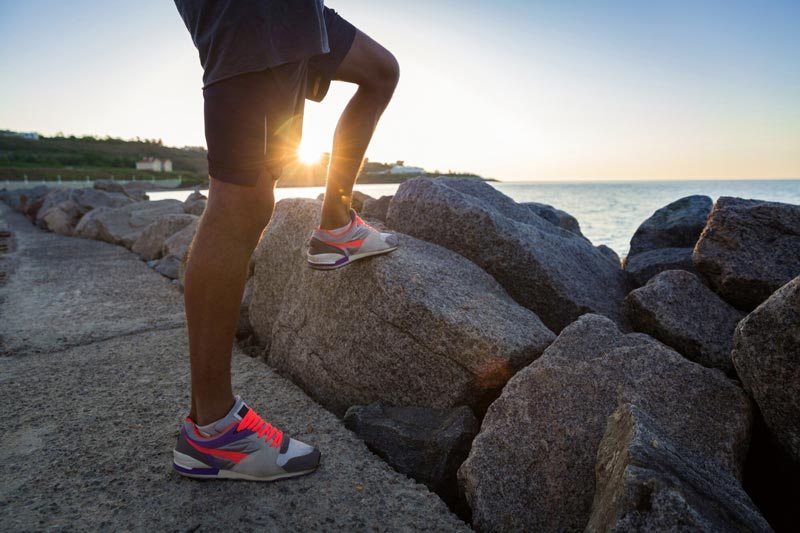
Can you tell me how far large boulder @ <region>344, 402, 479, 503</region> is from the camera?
7.09ft

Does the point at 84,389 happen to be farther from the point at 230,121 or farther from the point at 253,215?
the point at 230,121

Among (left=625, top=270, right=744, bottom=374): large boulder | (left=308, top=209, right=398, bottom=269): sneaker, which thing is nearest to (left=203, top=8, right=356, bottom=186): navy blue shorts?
(left=308, top=209, right=398, bottom=269): sneaker

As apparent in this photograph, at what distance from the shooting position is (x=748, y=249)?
2.88 meters

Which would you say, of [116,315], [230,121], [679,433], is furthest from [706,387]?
[116,315]

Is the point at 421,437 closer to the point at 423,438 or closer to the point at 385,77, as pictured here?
the point at 423,438

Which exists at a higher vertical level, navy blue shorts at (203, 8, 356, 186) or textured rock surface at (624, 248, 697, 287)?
Result: navy blue shorts at (203, 8, 356, 186)

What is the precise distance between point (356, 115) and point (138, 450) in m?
1.84

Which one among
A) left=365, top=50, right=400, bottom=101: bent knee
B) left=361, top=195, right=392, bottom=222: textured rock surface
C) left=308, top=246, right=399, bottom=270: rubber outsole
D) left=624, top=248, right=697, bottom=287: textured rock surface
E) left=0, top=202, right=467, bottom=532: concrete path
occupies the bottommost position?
left=0, top=202, right=467, bottom=532: concrete path

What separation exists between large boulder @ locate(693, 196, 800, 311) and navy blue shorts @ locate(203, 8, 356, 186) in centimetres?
255

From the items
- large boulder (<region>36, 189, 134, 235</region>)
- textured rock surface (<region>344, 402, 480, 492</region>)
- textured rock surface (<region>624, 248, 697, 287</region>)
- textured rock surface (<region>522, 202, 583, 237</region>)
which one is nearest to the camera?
textured rock surface (<region>344, 402, 480, 492</region>)

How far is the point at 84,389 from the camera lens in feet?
9.14

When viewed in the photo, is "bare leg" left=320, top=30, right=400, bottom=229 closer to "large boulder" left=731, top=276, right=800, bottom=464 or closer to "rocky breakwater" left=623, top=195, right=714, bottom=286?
"large boulder" left=731, top=276, right=800, bottom=464

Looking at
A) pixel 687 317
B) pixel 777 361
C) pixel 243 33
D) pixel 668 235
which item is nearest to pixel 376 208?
pixel 687 317

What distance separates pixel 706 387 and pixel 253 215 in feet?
6.46
